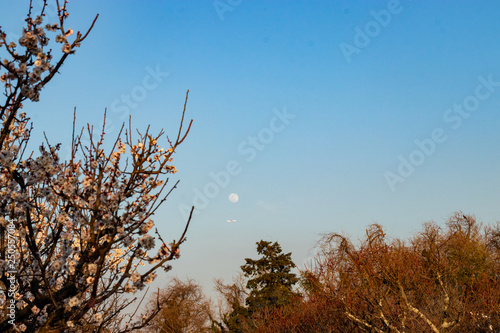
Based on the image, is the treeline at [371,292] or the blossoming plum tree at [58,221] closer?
the blossoming plum tree at [58,221]

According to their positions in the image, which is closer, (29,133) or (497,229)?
(29,133)

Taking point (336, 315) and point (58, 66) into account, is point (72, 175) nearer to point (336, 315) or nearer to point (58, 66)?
point (58, 66)

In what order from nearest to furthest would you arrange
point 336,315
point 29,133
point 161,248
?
point 161,248
point 29,133
point 336,315

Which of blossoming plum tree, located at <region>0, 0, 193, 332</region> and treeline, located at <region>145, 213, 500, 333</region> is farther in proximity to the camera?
treeline, located at <region>145, 213, 500, 333</region>

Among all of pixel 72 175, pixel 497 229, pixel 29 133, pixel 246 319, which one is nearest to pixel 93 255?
pixel 72 175

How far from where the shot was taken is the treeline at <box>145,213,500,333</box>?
54.1ft

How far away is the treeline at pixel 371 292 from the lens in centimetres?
1650

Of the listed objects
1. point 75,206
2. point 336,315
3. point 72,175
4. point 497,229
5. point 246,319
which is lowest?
point 497,229

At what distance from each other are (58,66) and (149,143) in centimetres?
159

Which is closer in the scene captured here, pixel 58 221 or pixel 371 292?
pixel 58 221

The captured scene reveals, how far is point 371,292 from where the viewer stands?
1458 cm

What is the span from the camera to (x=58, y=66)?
524cm

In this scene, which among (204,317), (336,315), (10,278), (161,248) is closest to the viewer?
(161,248)

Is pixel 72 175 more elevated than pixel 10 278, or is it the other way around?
pixel 72 175
